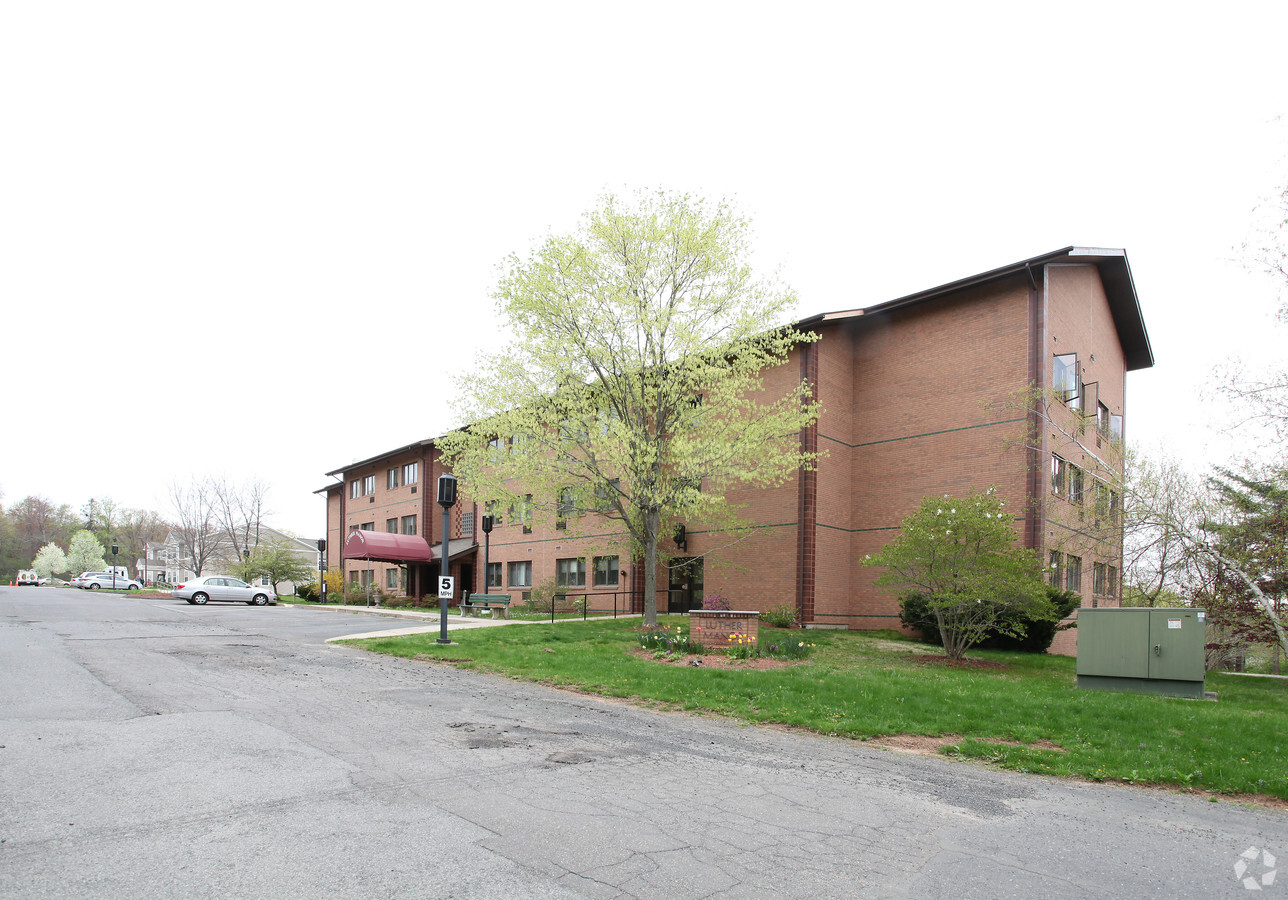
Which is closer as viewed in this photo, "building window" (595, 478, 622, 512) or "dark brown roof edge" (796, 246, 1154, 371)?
"building window" (595, 478, 622, 512)

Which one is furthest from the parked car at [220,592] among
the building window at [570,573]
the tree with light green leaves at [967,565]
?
the tree with light green leaves at [967,565]

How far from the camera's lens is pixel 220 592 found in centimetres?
3706

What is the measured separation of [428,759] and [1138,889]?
5307 millimetres

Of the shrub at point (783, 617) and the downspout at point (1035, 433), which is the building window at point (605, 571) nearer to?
the shrub at point (783, 617)

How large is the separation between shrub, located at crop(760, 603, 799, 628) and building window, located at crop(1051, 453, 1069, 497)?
824 centimetres

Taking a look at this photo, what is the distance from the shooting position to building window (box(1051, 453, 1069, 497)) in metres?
22.5

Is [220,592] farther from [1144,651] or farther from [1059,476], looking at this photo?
[1144,651]

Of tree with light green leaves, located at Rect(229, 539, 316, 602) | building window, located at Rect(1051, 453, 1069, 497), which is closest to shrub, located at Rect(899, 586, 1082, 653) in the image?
building window, located at Rect(1051, 453, 1069, 497)

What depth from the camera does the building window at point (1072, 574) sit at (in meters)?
23.3

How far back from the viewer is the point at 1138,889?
14.9 ft

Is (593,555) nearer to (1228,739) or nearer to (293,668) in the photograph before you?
(293,668)

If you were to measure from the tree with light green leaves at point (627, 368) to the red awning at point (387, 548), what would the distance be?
17835mm

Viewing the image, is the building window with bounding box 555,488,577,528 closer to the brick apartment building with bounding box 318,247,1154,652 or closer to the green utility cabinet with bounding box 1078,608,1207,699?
the brick apartment building with bounding box 318,247,1154,652

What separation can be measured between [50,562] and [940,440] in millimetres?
109378
